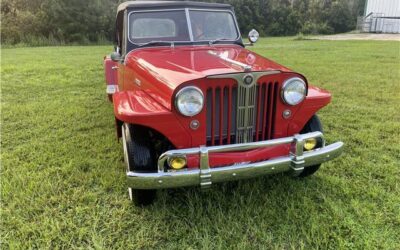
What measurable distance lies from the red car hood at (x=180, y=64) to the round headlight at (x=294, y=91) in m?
0.11

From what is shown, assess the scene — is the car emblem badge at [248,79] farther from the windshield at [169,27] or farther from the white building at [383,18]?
the white building at [383,18]

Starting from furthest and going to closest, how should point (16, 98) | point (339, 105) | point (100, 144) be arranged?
point (16, 98)
point (339, 105)
point (100, 144)

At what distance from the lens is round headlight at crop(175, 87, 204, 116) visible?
2.31 metres

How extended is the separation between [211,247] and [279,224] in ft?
1.93

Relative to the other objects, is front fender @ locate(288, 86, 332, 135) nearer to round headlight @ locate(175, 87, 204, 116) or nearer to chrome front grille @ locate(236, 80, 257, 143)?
chrome front grille @ locate(236, 80, 257, 143)

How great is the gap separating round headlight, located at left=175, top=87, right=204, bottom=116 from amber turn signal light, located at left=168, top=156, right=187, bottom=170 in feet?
1.05

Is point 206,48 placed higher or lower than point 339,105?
higher

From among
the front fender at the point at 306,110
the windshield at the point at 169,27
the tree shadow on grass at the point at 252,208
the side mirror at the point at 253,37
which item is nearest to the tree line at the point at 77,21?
A: the side mirror at the point at 253,37

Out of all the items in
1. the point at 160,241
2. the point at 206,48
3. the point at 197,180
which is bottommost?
the point at 160,241

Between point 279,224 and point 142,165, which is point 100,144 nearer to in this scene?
point 142,165

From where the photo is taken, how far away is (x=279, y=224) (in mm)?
2537

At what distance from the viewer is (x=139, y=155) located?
2482 mm

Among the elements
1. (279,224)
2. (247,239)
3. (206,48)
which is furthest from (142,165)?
(206,48)

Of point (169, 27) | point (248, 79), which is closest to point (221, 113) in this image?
point (248, 79)
